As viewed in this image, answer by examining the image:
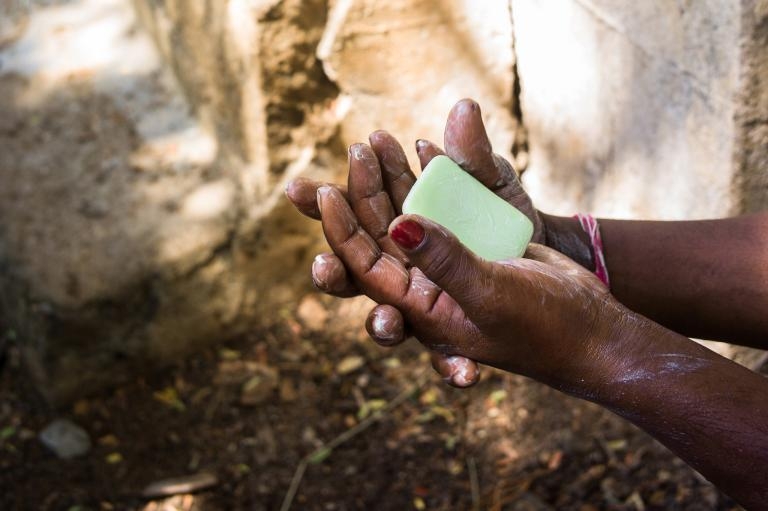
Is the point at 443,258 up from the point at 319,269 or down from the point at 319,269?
up

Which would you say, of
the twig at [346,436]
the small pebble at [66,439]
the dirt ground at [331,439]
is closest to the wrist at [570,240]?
the dirt ground at [331,439]

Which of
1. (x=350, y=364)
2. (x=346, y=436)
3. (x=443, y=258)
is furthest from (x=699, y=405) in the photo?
(x=350, y=364)

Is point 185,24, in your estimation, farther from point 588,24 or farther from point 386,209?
point 386,209

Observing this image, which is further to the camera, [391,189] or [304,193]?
[391,189]

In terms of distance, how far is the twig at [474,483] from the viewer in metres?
2.56

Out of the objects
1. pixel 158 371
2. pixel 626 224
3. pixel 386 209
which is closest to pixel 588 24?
pixel 626 224

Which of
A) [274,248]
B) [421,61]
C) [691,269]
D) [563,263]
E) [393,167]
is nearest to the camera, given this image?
[563,263]

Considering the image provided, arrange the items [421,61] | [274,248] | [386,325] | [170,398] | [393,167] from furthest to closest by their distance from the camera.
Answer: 1. [274,248]
2. [170,398]
3. [421,61]
4. [393,167]
5. [386,325]

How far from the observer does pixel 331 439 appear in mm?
2879

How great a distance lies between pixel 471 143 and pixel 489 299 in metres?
0.46

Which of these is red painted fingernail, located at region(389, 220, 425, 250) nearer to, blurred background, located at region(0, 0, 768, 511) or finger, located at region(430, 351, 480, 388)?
finger, located at region(430, 351, 480, 388)

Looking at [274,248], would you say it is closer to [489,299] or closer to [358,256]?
[358,256]

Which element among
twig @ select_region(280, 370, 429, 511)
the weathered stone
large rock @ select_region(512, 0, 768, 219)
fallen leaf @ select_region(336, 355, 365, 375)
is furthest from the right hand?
fallen leaf @ select_region(336, 355, 365, 375)

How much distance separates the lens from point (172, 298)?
10.2ft
